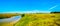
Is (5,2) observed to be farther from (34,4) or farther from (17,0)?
(34,4)

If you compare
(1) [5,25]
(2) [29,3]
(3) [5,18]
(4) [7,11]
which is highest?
(2) [29,3]

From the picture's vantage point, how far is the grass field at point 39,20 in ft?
5.63

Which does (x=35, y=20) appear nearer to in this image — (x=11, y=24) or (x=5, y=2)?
(x=11, y=24)

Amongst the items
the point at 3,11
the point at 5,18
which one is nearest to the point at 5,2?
the point at 3,11

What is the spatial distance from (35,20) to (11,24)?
39cm

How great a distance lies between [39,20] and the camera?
1740 millimetres

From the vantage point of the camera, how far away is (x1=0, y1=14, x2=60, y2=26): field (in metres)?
1.72

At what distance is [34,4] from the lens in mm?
1820

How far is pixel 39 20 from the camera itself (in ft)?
5.71

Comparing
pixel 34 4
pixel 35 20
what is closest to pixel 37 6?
pixel 34 4

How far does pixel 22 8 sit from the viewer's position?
72.2 inches

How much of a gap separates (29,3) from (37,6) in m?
0.14

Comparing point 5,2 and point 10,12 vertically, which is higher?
point 5,2

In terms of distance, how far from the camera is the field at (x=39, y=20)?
172cm
